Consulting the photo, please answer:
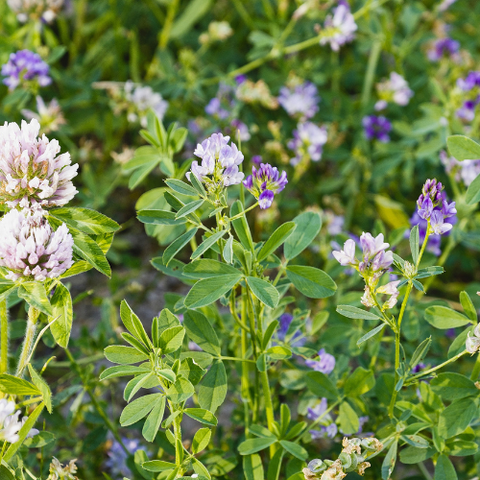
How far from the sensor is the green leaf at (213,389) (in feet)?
4.37

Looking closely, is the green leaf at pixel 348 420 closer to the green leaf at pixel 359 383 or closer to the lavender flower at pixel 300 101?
the green leaf at pixel 359 383

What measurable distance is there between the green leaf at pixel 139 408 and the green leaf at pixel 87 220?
1.27ft

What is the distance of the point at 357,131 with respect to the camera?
282cm

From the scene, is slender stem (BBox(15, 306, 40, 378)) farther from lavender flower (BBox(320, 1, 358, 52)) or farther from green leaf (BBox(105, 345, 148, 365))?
lavender flower (BBox(320, 1, 358, 52))

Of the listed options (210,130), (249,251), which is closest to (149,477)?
(249,251)

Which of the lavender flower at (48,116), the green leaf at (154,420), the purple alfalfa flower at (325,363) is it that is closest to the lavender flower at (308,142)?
the lavender flower at (48,116)

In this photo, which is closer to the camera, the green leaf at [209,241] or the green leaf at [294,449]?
the green leaf at [209,241]

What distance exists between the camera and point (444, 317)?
145 cm

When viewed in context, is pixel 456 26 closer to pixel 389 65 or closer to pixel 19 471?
pixel 389 65

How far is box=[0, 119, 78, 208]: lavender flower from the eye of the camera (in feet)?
3.93

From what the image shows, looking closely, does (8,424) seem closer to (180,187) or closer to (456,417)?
(180,187)

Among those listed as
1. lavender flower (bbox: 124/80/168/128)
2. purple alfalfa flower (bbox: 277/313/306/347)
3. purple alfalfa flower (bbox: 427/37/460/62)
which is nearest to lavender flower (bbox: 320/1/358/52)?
lavender flower (bbox: 124/80/168/128)

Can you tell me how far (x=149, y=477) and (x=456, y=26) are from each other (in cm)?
317

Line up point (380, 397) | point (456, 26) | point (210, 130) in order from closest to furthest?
point (380, 397), point (210, 130), point (456, 26)
